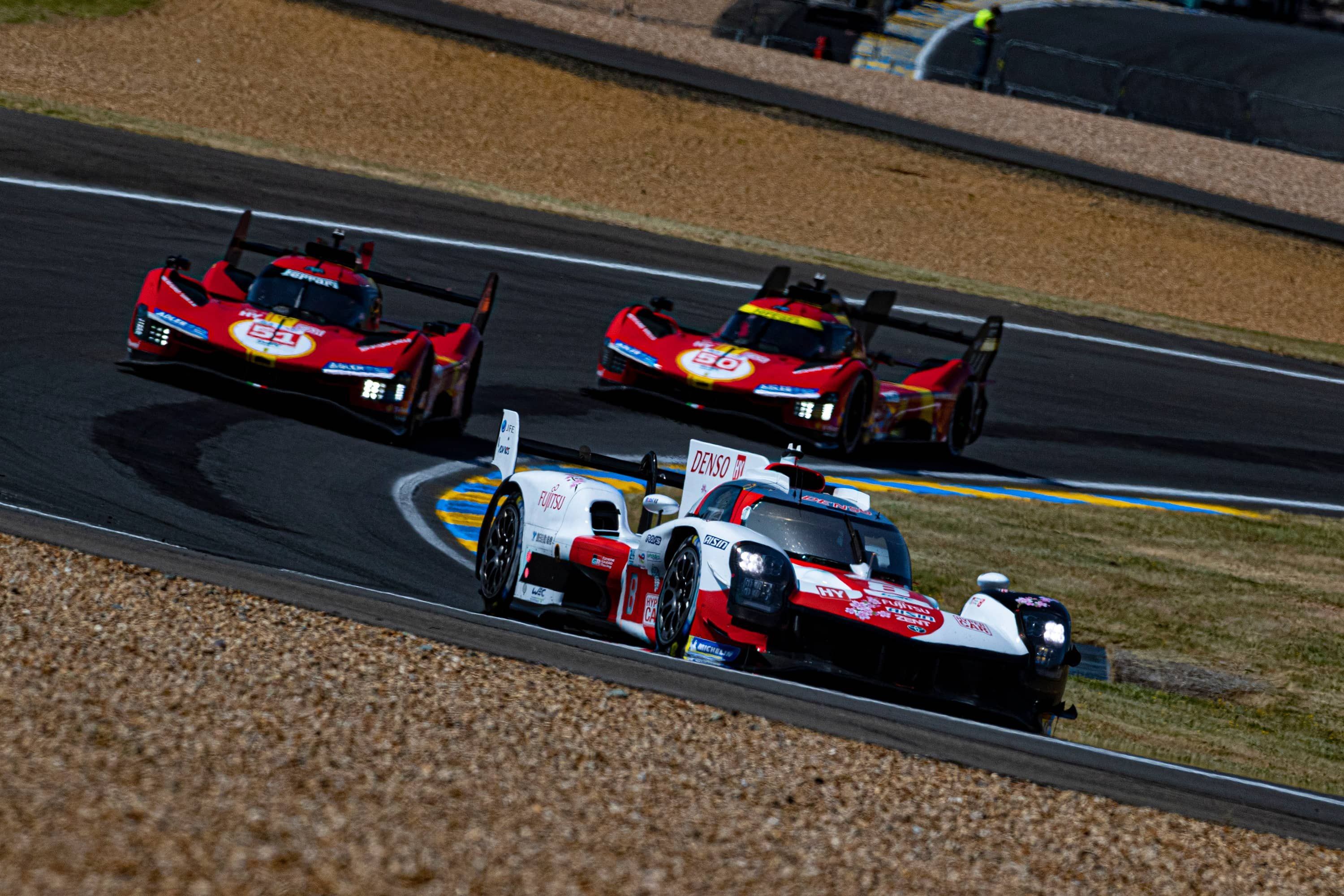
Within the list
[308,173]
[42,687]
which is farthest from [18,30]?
[42,687]

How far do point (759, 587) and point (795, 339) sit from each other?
967 cm

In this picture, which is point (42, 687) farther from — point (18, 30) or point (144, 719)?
point (18, 30)

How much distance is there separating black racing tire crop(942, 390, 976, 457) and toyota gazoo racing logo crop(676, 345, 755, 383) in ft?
9.50

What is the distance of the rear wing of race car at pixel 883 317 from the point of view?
18406 millimetres

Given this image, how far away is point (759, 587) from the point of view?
8.48 meters

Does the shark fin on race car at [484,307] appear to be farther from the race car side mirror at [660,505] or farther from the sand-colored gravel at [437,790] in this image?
the sand-colored gravel at [437,790]

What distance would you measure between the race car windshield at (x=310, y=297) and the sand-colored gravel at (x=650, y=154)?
13.1 meters

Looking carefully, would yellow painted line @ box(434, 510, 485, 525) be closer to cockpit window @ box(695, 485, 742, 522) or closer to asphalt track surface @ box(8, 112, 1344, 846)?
asphalt track surface @ box(8, 112, 1344, 846)

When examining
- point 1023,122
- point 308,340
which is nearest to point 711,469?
point 308,340

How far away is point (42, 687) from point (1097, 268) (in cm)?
2651

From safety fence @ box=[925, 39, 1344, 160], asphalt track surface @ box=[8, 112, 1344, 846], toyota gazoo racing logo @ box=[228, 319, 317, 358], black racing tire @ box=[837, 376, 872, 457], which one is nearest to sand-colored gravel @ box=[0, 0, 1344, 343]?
asphalt track surface @ box=[8, 112, 1344, 846]

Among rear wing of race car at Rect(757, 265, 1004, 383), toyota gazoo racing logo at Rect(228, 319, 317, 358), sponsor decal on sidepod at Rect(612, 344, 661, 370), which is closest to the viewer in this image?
toyota gazoo racing logo at Rect(228, 319, 317, 358)

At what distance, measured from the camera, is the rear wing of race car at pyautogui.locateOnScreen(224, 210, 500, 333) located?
15906 mm

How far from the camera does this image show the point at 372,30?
33812 mm
